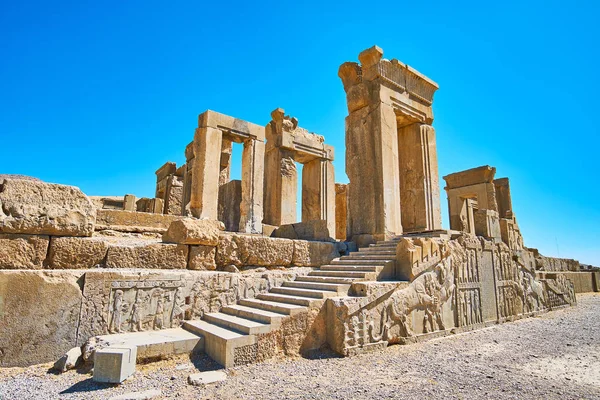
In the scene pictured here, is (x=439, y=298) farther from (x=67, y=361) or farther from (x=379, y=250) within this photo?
(x=67, y=361)

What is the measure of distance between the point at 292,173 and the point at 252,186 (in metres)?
1.43

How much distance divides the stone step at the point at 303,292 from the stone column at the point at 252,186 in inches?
177

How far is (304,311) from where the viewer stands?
451 cm

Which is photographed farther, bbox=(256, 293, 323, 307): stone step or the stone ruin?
bbox=(256, 293, 323, 307): stone step

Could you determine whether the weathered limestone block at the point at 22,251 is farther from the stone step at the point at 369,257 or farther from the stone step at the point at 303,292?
the stone step at the point at 369,257

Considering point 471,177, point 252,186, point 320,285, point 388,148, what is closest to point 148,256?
point 320,285

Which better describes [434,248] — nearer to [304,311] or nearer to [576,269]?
[304,311]

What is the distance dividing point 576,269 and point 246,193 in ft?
52.0

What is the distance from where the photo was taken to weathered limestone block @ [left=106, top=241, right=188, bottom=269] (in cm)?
470

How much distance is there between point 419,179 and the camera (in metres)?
8.71

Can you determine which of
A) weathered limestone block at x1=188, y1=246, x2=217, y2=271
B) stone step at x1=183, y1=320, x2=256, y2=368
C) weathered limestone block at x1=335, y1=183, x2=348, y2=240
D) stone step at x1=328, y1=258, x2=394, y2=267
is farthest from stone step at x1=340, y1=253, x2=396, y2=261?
weathered limestone block at x1=335, y1=183, x2=348, y2=240

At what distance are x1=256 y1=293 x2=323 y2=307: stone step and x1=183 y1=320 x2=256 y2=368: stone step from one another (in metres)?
0.90

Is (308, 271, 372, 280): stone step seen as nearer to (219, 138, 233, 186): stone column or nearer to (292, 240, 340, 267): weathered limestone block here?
(292, 240, 340, 267): weathered limestone block

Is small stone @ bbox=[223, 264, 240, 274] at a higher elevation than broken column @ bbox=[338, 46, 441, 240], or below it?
below
